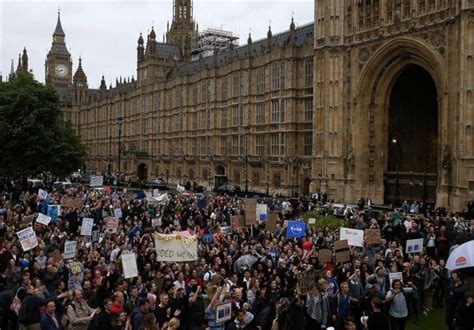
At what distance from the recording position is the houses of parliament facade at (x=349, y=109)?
114ft

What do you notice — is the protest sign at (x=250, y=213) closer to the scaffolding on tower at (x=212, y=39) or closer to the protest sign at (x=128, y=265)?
the protest sign at (x=128, y=265)

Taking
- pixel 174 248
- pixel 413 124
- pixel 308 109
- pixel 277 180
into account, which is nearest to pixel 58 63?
pixel 277 180

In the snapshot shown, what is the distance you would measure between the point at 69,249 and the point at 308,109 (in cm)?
3652

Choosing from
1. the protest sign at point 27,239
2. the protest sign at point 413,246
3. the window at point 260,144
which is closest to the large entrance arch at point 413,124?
the window at point 260,144

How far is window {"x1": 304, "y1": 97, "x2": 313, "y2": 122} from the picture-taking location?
49534 mm

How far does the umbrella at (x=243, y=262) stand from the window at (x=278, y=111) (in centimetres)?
3676

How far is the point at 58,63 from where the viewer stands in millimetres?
152250

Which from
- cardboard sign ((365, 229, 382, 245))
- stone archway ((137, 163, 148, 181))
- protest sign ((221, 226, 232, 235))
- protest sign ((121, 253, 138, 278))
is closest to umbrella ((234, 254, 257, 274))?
protest sign ((121, 253, 138, 278))

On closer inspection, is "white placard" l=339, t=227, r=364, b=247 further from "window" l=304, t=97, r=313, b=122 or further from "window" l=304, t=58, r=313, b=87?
"window" l=304, t=58, r=313, b=87

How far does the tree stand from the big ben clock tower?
109 meters

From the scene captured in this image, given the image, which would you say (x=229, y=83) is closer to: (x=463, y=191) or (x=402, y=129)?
(x=402, y=129)

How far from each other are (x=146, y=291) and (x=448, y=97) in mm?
28015

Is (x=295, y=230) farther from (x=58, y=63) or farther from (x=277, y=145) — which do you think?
(x=58, y=63)

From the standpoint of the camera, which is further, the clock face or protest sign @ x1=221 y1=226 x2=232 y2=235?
the clock face
